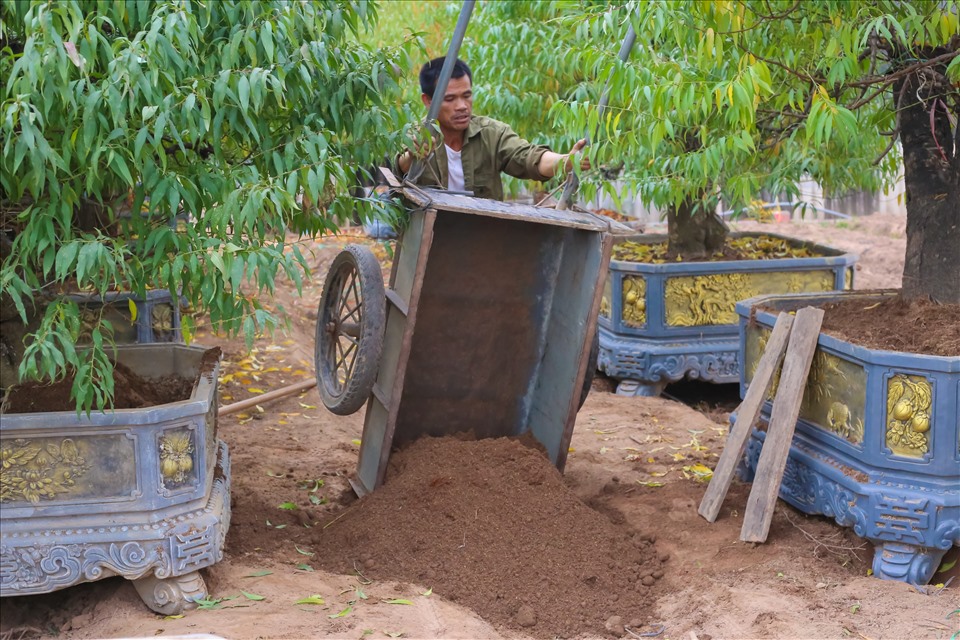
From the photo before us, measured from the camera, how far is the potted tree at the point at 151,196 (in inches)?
116

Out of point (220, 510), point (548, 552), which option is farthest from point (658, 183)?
point (220, 510)

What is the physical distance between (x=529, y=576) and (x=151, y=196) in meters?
2.05

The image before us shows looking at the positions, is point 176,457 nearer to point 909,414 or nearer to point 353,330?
point 353,330

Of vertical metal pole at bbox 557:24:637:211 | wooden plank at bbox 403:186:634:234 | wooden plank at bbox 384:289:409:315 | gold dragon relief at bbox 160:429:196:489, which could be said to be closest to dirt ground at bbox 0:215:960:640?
gold dragon relief at bbox 160:429:196:489

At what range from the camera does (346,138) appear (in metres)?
4.05

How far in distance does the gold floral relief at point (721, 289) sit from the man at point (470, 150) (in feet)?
7.75

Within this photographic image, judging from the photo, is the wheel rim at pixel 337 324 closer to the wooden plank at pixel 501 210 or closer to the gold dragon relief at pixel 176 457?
the wooden plank at pixel 501 210

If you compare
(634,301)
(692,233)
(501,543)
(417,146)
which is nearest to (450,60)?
(417,146)

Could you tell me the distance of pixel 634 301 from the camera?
712 centimetres

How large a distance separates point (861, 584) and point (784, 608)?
41 cm

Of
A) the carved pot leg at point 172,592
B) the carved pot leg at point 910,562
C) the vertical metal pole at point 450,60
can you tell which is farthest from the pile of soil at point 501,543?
the vertical metal pole at point 450,60

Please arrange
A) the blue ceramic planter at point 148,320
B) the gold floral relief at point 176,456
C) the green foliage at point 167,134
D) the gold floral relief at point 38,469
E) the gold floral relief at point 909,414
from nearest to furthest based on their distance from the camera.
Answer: the green foliage at point 167,134
the gold floral relief at point 38,469
the gold floral relief at point 176,456
the gold floral relief at point 909,414
the blue ceramic planter at point 148,320

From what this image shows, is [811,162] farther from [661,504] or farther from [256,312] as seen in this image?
[256,312]

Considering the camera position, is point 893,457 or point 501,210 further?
point 501,210
